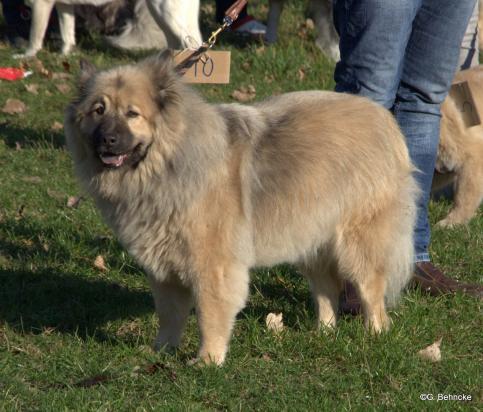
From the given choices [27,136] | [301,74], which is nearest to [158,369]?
[27,136]

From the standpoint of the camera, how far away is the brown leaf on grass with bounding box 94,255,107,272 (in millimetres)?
4648

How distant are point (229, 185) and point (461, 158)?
9.72ft

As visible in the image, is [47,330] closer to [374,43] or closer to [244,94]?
[374,43]

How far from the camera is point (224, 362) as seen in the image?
3.54 meters

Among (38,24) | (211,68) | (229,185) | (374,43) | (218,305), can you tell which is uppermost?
(374,43)

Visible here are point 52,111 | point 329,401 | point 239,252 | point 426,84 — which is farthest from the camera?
point 52,111

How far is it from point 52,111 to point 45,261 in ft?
10.1

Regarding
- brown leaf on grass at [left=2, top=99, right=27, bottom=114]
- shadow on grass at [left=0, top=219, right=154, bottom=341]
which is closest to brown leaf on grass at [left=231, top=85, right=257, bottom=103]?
brown leaf on grass at [left=2, top=99, right=27, bottom=114]

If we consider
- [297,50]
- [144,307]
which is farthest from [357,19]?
[297,50]

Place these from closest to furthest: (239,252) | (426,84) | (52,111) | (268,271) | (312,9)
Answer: (239,252)
(426,84)
(268,271)
(52,111)
(312,9)

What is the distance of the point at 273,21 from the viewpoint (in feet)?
31.7

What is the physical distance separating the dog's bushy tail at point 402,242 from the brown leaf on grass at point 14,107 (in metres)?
4.48

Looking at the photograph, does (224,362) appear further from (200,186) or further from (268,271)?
(268,271)

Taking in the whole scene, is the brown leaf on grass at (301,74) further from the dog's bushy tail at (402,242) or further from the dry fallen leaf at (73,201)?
the dog's bushy tail at (402,242)
